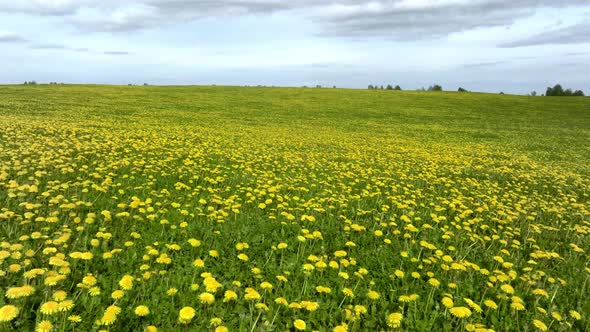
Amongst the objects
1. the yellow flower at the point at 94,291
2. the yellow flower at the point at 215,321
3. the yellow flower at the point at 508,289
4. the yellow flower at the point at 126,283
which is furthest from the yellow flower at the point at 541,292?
the yellow flower at the point at 94,291

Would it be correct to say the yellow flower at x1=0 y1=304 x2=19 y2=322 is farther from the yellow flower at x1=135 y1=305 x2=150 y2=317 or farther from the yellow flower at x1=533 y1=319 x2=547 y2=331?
the yellow flower at x1=533 y1=319 x2=547 y2=331

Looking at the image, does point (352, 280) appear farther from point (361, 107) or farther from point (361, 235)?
point (361, 107)

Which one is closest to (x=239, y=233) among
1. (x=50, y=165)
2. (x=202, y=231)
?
(x=202, y=231)

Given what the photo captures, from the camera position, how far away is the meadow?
3.47 m

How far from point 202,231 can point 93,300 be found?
1.89 metres

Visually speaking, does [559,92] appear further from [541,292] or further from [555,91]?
[541,292]

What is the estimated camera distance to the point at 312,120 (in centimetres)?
2788

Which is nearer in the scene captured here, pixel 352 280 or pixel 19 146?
pixel 352 280

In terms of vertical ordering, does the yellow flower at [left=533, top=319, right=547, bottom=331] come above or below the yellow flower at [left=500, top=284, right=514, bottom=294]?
below

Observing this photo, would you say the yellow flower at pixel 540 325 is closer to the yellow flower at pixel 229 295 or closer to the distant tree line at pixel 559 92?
the yellow flower at pixel 229 295

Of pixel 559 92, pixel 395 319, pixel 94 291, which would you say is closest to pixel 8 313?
pixel 94 291

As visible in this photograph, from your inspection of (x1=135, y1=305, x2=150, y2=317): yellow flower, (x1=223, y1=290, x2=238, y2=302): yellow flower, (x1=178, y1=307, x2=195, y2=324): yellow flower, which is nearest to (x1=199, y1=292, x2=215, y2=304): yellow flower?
(x1=223, y1=290, x2=238, y2=302): yellow flower

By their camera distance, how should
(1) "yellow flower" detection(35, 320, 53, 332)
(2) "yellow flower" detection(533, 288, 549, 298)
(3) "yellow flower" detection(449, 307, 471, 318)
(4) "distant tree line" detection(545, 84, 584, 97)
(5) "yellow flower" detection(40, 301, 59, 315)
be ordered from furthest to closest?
(4) "distant tree line" detection(545, 84, 584, 97) < (2) "yellow flower" detection(533, 288, 549, 298) < (3) "yellow flower" detection(449, 307, 471, 318) < (5) "yellow flower" detection(40, 301, 59, 315) < (1) "yellow flower" detection(35, 320, 53, 332)

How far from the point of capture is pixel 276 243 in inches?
201
